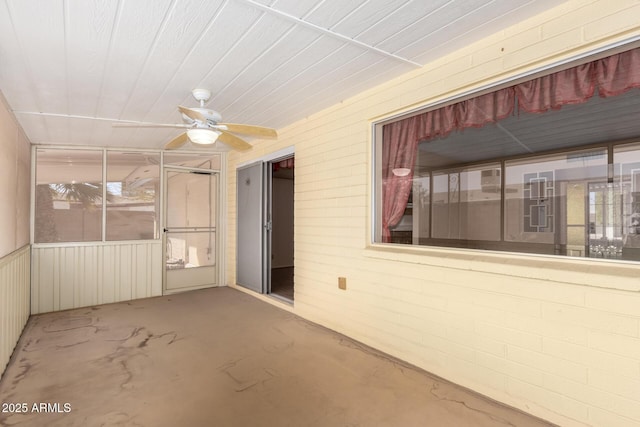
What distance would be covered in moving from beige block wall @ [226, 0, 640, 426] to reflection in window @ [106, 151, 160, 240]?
3.28m

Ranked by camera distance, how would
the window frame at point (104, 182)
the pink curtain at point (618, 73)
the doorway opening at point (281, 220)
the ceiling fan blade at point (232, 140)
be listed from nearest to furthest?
the pink curtain at point (618, 73), the ceiling fan blade at point (232, 140), the window frame at point (104, 182), the doorway opening at point (281, 220)

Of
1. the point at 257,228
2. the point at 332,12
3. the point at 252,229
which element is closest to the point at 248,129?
the point at 332,12

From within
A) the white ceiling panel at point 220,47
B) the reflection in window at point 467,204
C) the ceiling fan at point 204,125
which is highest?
the white ceiling panel at point 220,47

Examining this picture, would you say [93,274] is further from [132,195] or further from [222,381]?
[222,381]

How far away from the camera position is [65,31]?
210 cm

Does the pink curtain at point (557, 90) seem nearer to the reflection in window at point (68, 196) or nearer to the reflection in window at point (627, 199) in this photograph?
the reflection in window at point (627, 199)

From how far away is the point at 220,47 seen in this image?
2.32m

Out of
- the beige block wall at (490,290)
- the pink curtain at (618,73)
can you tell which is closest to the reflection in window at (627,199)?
the beige block wall at (490,290)

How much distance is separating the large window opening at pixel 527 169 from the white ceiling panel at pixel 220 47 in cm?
52

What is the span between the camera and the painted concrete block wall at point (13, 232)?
9.63 feet

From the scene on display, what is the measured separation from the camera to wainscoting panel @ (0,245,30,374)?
2812 millimetres

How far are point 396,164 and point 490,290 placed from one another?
4.57 feet

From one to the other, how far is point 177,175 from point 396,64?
174 inches

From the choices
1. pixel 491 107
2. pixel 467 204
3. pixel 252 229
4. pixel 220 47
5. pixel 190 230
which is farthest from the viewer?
pixel 190 230
